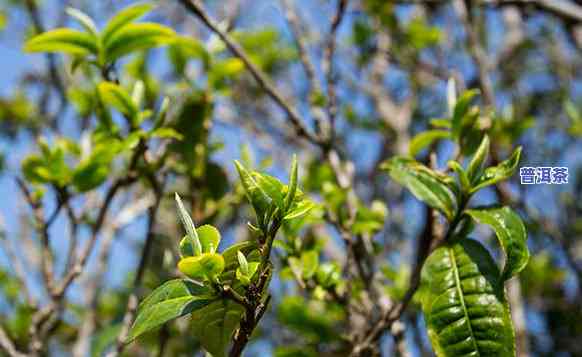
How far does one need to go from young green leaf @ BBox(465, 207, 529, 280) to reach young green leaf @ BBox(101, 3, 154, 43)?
85 centimetres

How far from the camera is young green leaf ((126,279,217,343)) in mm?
800

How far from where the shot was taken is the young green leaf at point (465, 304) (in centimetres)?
92

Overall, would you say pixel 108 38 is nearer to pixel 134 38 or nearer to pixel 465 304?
pixel 134 38

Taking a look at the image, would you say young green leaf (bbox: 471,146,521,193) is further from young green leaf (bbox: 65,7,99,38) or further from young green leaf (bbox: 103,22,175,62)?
young green leaf (bbox: 65,7,99,38)

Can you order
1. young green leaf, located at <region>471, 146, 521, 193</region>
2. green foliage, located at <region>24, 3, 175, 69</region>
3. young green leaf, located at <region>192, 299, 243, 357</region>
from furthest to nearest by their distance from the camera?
green foliage, located at <region>24, 3, 175, 69</region>
young green leaf, located at <region>471, 146, 521, 193</region>
young green leaf, located at <region>192, 299, 243, 357</region>

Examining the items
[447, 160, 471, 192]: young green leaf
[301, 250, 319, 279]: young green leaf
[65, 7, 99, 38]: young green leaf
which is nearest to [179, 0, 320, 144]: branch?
[65, 7, 99, 38]: young green leaf

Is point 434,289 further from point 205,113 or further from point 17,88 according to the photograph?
point 17,88

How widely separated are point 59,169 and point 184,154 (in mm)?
328

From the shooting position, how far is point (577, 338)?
10.9 ft

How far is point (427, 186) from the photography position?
114 cm

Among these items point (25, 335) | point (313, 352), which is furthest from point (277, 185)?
point (25, 335)

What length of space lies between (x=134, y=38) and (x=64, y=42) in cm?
15

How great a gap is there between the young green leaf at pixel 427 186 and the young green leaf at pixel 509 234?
0.07m

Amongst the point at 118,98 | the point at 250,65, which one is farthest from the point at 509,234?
the point at 118,98
